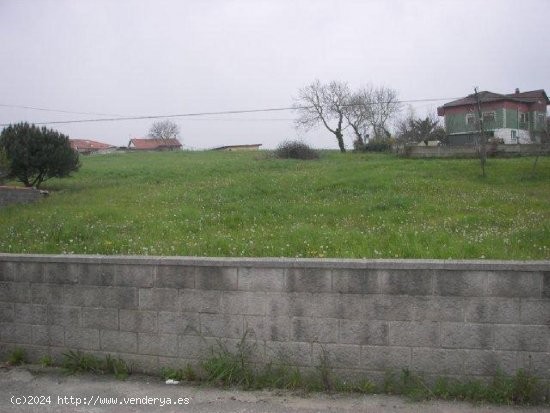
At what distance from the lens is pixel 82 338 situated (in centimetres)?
487

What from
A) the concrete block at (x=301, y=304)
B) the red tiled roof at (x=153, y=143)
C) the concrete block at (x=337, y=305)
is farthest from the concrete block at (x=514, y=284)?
the red tiled roof at (x=153, y=143)

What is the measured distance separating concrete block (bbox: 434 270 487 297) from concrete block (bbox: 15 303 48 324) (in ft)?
11.4

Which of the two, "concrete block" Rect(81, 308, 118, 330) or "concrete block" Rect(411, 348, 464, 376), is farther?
"concrete block" Rect(81, 308, 118, 330)

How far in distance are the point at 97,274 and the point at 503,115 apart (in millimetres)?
43563

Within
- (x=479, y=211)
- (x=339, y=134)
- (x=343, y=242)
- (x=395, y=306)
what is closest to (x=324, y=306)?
(x=395, y=306)

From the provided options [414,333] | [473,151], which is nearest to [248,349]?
[414,333]

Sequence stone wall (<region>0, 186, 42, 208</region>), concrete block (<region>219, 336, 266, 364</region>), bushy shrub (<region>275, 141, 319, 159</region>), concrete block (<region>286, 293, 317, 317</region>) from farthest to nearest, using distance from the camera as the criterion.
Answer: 1. bushy shrub (<region>275, 141, 319, 159</region>)
2. stone wall (<region>0, 186, 42, 208</region>)
3. concrete block (<region>219, 336, 266, 364</region>)
4. concrete block (<region>286, 293, 317, 317</region>)

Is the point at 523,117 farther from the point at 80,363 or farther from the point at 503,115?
the point at 80,363

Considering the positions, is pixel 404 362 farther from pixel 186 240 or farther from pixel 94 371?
pixel 186 240

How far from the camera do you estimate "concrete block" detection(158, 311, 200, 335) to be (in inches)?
181

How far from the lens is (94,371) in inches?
188

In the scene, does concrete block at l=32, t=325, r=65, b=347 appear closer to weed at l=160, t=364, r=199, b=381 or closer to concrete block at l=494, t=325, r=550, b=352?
weed at l=160, t=364, r=199, b=381

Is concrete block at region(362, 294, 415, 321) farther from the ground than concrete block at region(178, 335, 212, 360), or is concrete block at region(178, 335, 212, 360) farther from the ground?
concrete block at region(362, 294, 415, 321)

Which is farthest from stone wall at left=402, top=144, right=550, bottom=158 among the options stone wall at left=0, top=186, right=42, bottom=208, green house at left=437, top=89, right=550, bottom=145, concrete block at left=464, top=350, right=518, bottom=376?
concrete block at left=464, top=350, right=518, bottom=376
